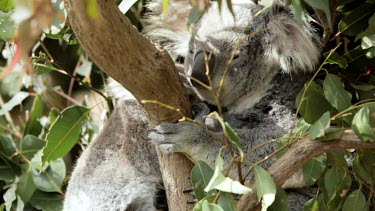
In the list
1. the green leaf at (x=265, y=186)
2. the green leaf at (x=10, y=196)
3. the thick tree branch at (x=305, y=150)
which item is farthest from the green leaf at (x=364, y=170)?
the green leaf at (x=10, y=196)

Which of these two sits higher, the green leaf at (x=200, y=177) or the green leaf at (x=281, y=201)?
the green leaf at (x=200, y=177)

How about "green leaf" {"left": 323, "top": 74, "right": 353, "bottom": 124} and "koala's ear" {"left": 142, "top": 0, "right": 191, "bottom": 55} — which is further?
"koala's ear" {"left": 142, "top": 0, "right": 191, "bottom": 55}

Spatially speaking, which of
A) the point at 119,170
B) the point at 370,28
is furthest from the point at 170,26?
the point at 370,28

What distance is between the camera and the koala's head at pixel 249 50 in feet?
8.47

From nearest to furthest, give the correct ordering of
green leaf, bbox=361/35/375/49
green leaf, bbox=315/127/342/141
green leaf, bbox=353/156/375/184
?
green leaf, bbox=315/127/342/141
green leaf, bbox=353/156/375/184
green leaf, bbox=361/35/375/49

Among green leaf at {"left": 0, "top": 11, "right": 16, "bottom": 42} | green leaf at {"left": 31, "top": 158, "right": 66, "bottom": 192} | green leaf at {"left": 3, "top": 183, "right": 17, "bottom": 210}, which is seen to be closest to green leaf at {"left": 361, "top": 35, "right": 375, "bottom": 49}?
green leaf at {"left": 0, "top": 11, "right": 16, "bottom": 42}

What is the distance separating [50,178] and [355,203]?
6.22 feet

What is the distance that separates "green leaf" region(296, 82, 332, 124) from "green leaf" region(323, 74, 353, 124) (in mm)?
80

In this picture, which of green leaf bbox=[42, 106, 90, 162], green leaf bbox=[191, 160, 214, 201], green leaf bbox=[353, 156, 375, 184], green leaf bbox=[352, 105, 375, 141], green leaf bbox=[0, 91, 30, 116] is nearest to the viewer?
green leaf bbox=[352, 105, 375, 141]

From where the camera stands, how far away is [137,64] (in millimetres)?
1929

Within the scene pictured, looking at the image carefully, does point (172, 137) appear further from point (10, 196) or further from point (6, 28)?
point (10, 196)

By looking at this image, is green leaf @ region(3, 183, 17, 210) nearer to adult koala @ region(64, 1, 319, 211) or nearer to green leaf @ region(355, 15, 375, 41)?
adult koala @ region(64, 1, 319, 211)

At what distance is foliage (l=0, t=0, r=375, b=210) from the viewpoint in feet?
5.21

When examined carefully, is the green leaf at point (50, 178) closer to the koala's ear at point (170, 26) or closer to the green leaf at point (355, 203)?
the koala's ear at point (170, 26)
